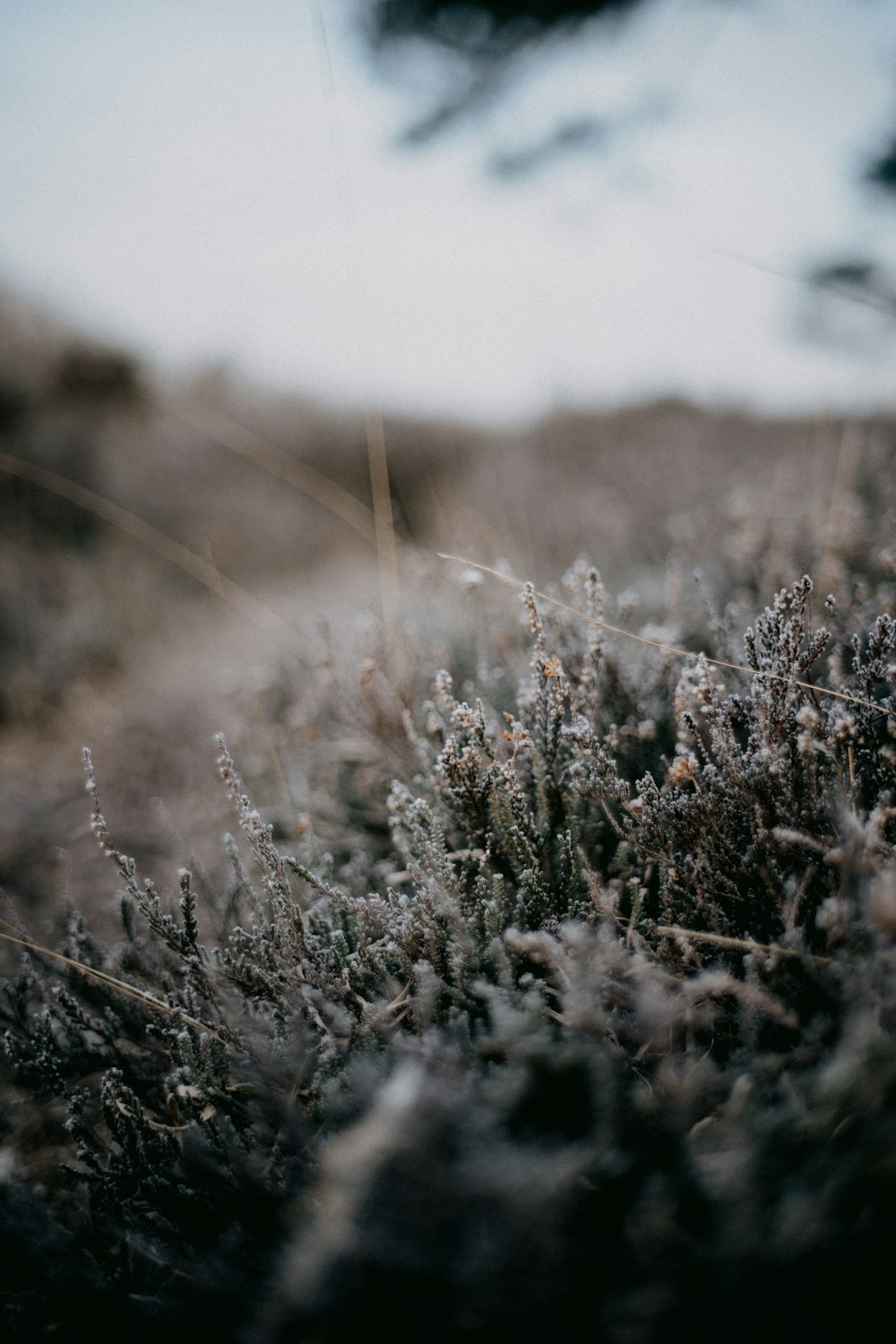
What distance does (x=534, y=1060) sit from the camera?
0.92 m

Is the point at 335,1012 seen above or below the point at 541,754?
below

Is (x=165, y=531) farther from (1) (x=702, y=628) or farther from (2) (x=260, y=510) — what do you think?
(1) (x=702, y=628)

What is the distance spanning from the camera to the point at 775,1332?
0.70 m

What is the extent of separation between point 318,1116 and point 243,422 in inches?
395

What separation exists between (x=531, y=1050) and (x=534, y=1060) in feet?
0.25

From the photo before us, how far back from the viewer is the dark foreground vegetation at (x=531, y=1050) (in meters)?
0.74

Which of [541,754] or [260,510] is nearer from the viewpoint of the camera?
[541,754]

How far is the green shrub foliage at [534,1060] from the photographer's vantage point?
737 millimetres

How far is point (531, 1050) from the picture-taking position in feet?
2.81

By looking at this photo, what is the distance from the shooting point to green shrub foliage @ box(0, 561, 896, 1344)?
0.74 meters

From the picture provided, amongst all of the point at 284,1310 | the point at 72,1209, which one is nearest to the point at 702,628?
the point at 284,1310

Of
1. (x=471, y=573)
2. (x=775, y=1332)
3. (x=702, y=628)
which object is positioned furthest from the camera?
(x=702, y=628)

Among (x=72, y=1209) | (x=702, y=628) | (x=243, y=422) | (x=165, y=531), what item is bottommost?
(x=72, y=1209)

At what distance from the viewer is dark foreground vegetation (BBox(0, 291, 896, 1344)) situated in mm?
738
